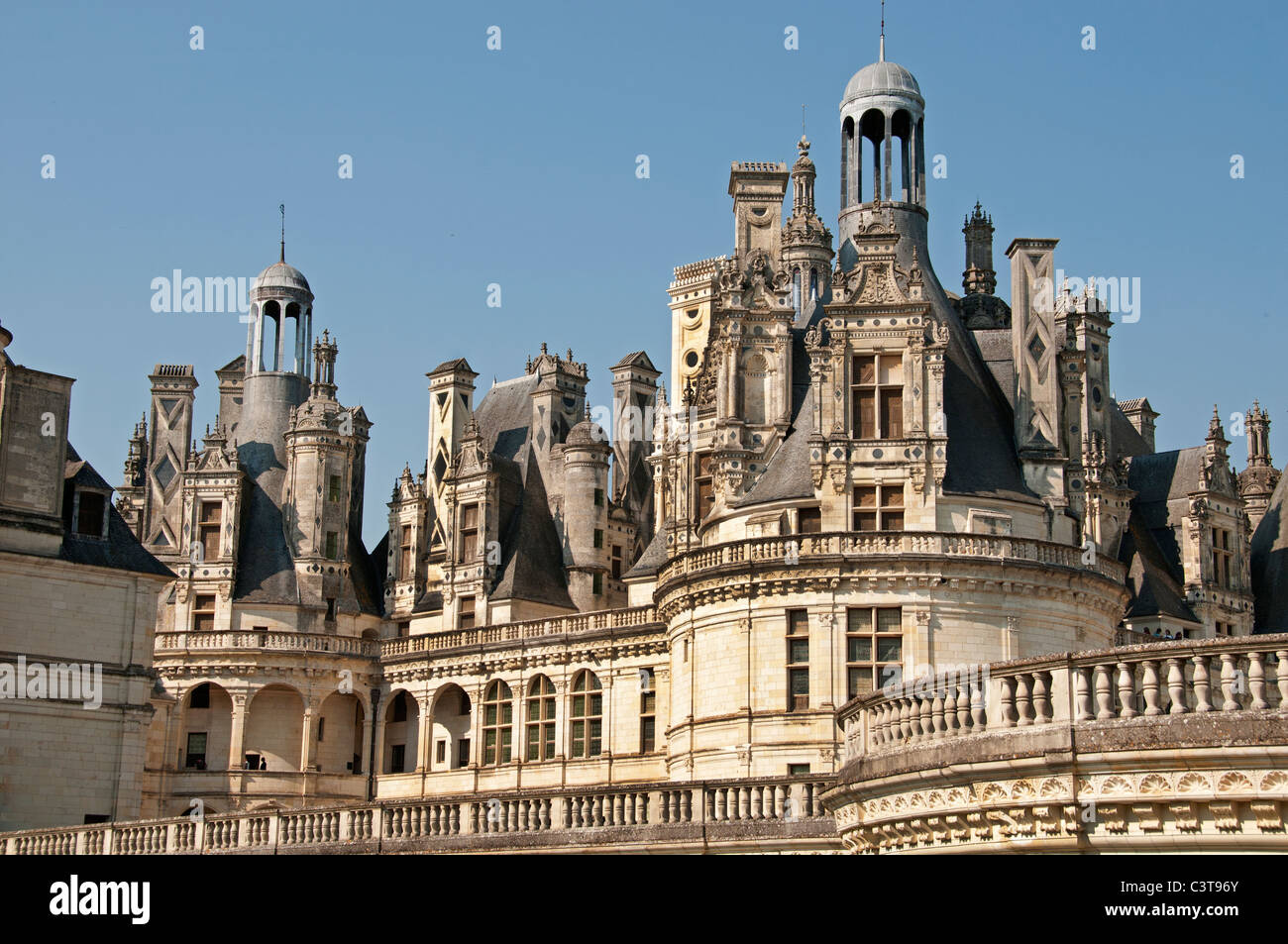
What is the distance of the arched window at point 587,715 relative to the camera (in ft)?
158

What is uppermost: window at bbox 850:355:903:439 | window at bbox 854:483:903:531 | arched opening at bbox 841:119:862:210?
arched opening at bbox 841:119:862:210

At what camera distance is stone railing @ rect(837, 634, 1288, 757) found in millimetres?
12312

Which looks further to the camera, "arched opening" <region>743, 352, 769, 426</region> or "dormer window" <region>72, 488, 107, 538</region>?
"arched opening" <region>743, 352, 769, 426</region>

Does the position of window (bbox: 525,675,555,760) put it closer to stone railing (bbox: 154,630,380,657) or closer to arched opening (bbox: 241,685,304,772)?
stone railing (bbox: 154,630,380,657)

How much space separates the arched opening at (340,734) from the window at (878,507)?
21416 millimetres

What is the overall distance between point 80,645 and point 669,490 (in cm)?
1576

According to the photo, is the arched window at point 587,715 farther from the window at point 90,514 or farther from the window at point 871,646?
the window at point 90,514

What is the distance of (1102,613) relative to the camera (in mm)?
39156

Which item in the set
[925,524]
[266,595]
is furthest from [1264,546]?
[266,595]

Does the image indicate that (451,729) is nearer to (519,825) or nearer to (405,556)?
(405,556)

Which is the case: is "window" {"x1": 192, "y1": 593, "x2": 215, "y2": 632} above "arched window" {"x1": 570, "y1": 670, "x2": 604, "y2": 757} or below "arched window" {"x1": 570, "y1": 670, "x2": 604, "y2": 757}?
above

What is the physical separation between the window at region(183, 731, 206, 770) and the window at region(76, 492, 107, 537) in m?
14.6

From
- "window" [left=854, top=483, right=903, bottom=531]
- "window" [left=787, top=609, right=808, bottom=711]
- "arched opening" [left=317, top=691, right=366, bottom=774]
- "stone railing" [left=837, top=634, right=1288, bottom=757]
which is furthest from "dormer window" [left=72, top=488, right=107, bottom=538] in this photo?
"stone railing" [left=837, top=634, right=1288, bottom=757]

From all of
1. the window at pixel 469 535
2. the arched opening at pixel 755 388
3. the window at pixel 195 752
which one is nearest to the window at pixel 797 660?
the arched opening at pixel 755 388
